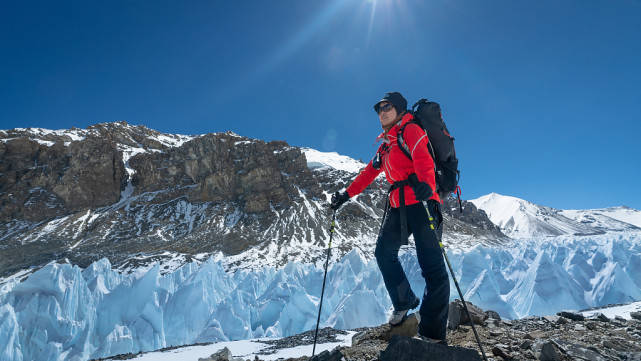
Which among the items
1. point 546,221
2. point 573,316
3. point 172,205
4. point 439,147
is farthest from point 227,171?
point 546,221

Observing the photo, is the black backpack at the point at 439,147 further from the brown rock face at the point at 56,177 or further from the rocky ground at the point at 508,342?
the brown rock face at the point at 56,177

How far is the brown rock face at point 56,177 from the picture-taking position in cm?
7419

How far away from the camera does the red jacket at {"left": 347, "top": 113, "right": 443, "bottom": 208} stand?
9.39ft

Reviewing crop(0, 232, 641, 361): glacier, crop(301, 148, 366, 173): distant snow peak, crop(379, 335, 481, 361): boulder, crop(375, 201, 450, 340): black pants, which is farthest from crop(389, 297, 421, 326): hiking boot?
crop(301, 148, 366, 173): distant snow peak

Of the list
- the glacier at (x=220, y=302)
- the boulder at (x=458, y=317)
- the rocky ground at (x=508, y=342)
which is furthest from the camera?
the glacier at (x=220, y=302)

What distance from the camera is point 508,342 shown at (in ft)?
10.9

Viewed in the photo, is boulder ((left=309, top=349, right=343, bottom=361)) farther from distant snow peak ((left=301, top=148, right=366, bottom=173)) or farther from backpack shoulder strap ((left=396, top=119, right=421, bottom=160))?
A: distant snow peak ((left=301, top=148, right=366, bottom=173))

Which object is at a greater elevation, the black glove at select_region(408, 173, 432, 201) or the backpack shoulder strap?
the backpack shoulder strap

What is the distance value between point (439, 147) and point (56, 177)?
10119cm

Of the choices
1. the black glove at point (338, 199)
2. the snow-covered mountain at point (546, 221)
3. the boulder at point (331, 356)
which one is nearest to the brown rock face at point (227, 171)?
the black glove at point (338, 199)

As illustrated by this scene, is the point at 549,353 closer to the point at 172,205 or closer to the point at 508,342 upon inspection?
the point at 508,342

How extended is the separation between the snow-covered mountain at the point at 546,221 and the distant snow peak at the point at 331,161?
7581 cm

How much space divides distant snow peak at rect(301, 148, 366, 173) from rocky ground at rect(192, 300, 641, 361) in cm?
12212

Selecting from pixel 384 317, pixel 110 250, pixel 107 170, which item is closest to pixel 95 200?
Answer: pixel 107 170
